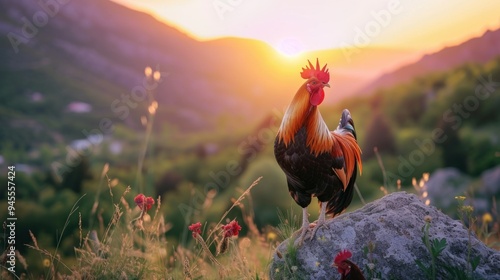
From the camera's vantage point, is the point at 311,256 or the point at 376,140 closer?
the point at 311,256

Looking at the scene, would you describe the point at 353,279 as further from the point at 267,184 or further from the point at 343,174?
the point at 267,184

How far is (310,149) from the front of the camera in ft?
13.2

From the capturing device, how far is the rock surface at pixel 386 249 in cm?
386

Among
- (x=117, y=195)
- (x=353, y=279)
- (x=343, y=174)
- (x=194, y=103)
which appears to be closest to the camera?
(x=353, y=279)

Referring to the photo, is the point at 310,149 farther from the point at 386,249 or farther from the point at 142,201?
the point at 142,201

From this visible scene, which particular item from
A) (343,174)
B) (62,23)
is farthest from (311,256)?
(62,23)

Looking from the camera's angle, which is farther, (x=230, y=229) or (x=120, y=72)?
(x=120, y=72)

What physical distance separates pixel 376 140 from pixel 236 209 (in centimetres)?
948

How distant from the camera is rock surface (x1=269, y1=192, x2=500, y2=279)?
3.86 m

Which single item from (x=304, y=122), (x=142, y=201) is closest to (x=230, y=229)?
(x=142, y=201)

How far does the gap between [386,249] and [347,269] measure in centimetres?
78

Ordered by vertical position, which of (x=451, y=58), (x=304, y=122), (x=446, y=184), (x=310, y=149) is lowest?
(x=446, y=184)

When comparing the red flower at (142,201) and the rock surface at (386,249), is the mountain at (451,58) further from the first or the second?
the red flower at (142,201)

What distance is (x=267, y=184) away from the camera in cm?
1664
